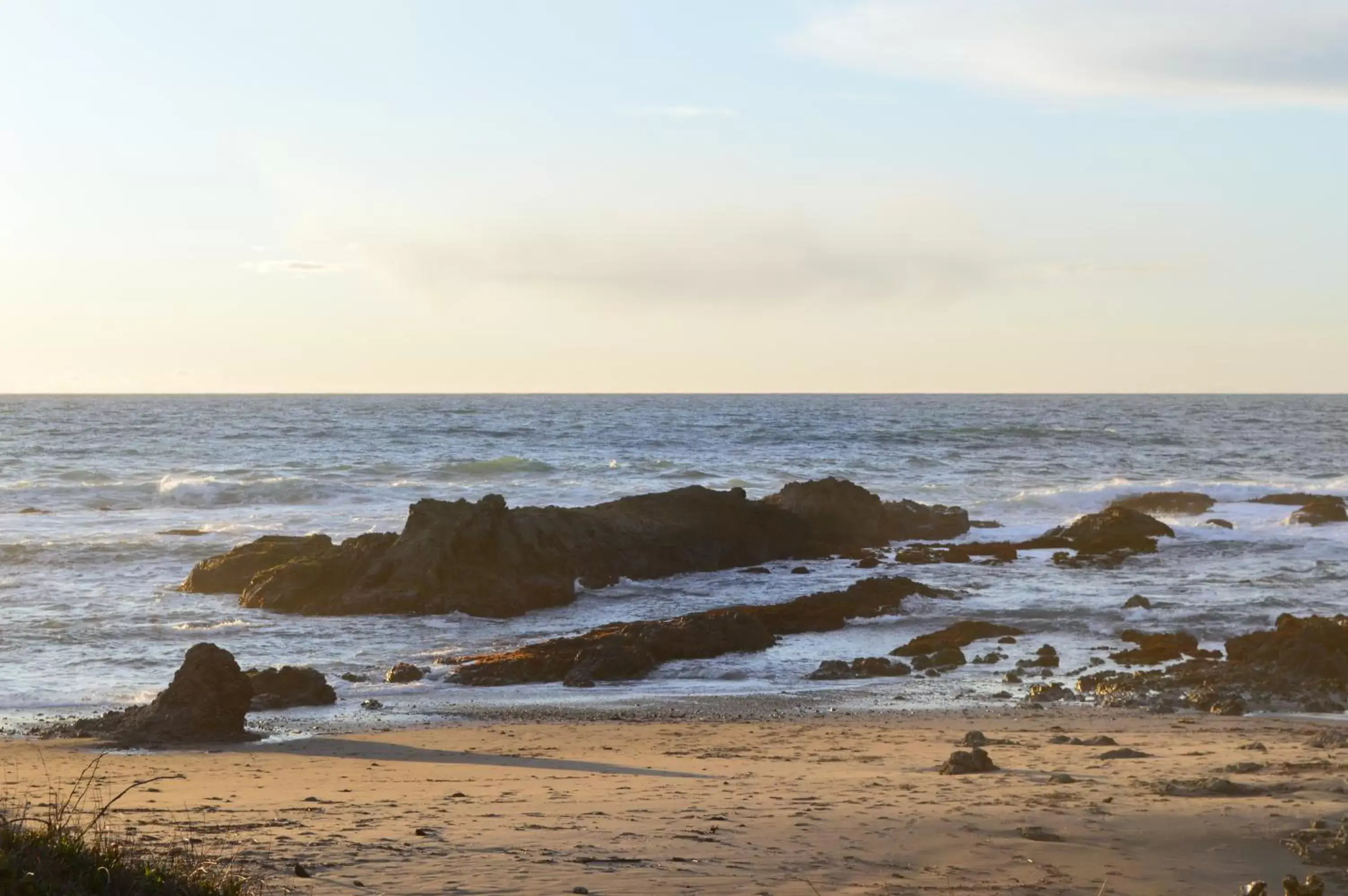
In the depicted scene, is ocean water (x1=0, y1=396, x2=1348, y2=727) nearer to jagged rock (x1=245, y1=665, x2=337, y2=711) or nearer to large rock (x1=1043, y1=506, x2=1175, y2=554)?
jagged rock (x1=245, y1=665, x2=337, y2=711)

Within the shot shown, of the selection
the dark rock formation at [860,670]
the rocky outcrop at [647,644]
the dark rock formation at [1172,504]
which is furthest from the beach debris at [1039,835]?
the dark rock formation at [1172,504]

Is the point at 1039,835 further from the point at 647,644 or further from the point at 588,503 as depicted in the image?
the point at 588,503

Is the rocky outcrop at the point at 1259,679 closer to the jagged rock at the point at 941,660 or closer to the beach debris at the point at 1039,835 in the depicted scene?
the jagged rock at the point at 941,660

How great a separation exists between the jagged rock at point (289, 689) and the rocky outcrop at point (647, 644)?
2091 millimetres

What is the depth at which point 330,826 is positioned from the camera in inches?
362

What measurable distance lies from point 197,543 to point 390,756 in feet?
65.8

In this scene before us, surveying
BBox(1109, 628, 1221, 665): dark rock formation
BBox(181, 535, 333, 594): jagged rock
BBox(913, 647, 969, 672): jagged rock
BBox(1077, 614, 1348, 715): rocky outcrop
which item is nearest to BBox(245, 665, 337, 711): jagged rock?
BBox(913, 647, 969, 672): jagged rock

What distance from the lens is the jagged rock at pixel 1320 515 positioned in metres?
35.0

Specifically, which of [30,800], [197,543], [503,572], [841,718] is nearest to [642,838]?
[30,800]

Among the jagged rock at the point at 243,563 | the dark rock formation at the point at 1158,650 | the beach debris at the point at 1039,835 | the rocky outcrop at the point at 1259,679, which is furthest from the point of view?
the jagged rock at the point at 243,563

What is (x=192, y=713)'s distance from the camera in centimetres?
1366

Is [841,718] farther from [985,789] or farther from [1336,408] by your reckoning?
[1336,408]

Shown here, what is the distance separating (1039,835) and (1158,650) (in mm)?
10364

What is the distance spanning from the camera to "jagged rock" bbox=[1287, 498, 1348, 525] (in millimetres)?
35031
